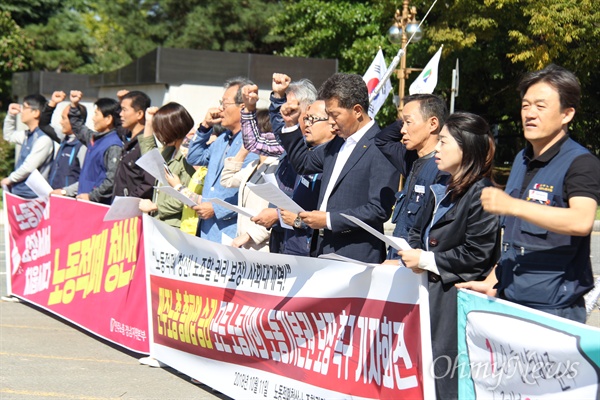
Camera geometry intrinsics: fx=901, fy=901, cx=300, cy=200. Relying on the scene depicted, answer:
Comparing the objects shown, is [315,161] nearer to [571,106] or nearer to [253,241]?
[253,241]

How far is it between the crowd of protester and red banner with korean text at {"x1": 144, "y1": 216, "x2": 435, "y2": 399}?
237 millimetres

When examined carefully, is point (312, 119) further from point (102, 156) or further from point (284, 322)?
point (102, 156)

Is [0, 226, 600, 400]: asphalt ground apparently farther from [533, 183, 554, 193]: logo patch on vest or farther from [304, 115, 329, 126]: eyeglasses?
[533, 183, 554, 193]: logo patch on vest

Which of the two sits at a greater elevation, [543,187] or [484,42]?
[484,42]

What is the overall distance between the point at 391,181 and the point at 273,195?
29.8 inches

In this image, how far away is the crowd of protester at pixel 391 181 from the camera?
Answer: 3725 millimetres

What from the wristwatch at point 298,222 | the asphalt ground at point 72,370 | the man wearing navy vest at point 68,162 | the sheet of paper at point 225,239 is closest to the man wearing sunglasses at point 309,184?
the wristwatch at point 298,222

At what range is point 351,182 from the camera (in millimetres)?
5414

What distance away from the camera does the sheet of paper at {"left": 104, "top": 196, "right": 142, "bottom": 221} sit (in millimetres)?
7051

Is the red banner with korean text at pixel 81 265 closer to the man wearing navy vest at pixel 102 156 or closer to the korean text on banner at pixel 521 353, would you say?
the man wearing navy vest at pixel 102 156

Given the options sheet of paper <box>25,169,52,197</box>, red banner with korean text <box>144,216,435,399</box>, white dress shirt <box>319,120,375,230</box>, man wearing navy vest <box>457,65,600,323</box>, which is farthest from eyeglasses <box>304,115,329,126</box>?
sheet of paper <box>25,169,52,197</box>

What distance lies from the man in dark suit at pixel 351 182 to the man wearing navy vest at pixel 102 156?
3400mm

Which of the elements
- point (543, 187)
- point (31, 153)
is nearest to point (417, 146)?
point (543, 187)

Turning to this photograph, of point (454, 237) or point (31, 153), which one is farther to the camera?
point (31, 153)
